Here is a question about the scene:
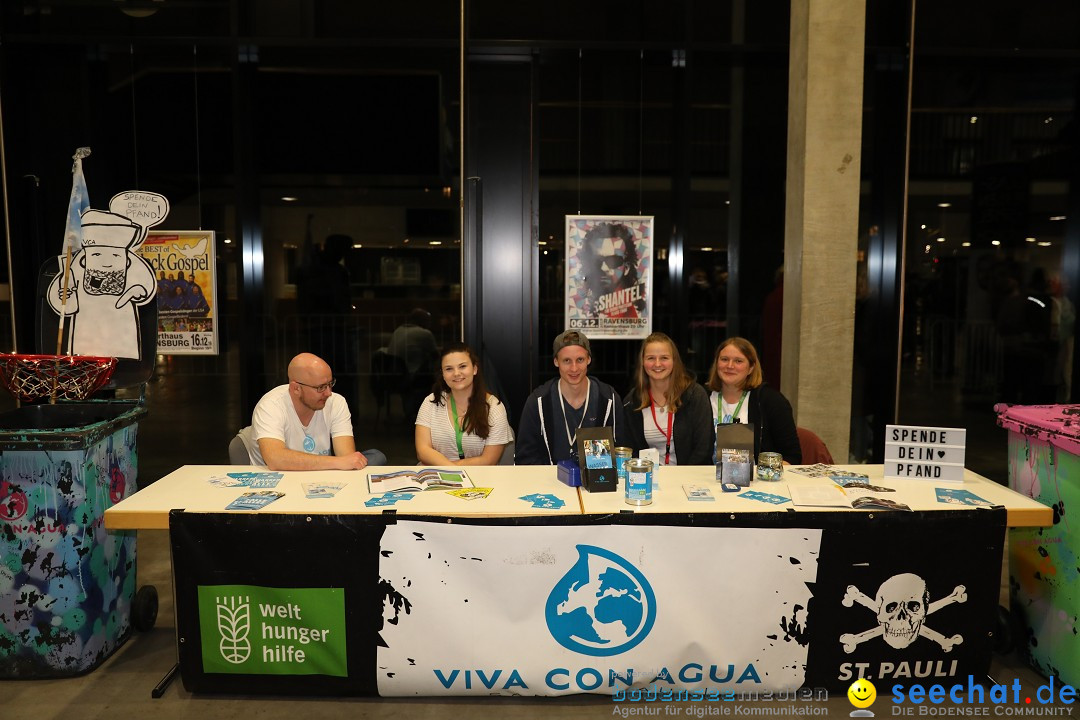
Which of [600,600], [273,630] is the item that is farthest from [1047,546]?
[273,630]

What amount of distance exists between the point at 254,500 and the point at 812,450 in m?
2.54

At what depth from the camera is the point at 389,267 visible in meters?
5.70

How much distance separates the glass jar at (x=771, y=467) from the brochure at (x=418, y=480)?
1186 millimetres

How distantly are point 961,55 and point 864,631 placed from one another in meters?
4.09

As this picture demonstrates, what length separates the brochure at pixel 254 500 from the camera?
2.92 metres

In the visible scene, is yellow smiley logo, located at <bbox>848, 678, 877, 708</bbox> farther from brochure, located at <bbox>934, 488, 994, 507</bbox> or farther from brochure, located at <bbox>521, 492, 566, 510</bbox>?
brochure, located at <bbox>521, 492, 566, 510</bbox>

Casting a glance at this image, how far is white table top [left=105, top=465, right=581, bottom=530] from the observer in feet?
9.36

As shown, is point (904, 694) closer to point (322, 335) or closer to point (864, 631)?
point (864, 631)

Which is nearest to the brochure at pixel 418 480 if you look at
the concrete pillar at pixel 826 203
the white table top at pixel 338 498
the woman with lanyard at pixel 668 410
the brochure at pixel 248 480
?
the white table top at pixel 338 498

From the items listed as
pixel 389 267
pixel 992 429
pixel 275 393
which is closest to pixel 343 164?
pixel 389 267

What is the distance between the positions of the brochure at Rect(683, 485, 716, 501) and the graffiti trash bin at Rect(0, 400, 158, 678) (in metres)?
2.26

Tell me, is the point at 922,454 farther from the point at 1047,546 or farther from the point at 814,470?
the point at 1047,546

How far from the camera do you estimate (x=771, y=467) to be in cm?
330

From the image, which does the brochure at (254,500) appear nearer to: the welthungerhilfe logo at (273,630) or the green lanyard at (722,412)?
the welthungerhilfe logo at (273,630)
